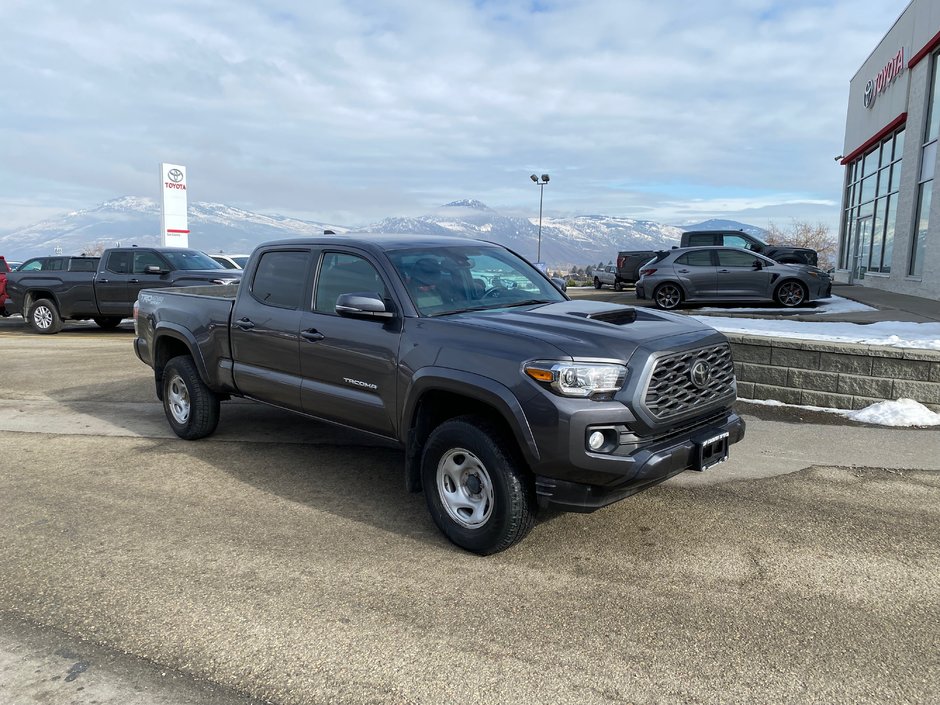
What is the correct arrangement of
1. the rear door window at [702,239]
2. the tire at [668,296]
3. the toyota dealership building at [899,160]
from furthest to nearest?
1. the rear door window at [702,239]
2. the toyota dealership building at [899,160]
3. the tire at [668,296]

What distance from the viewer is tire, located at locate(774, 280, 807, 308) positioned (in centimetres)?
1498

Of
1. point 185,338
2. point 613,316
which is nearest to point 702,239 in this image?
point 185,338

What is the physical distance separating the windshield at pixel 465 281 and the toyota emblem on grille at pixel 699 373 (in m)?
1.29

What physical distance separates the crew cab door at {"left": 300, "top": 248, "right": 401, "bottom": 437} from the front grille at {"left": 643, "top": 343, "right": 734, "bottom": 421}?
1544 mm

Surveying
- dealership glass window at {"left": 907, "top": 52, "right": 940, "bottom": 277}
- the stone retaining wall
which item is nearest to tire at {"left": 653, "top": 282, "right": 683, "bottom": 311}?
dealership glass window at {"left": 907, "top": 52, "right": 940, "bottom": 277}

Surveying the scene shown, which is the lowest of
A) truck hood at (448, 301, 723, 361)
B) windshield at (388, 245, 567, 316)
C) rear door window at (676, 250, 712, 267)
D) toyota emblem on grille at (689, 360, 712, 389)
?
toyota emblem on grille at (689, 360, 712, 389)

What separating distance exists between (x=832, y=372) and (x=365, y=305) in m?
5.07

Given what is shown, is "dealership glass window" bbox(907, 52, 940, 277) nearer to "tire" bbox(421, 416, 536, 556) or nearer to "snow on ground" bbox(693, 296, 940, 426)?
"snow on ground" bbox(693, 296, 940, 426)

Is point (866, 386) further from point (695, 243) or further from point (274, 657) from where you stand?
point (695, 243)

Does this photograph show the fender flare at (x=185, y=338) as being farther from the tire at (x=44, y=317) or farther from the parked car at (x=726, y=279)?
the parked car at (x=726, y=279)

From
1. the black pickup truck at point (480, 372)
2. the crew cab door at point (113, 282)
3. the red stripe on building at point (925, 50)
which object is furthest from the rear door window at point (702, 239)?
the black pickup truck at point (480, 372)

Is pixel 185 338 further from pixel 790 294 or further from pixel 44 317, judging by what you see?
pixel 790 294

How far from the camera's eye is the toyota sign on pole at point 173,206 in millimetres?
36625

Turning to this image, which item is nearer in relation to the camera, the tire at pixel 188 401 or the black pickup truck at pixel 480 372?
the black pickup truck at pixel 480 372
